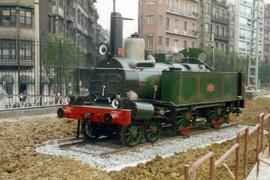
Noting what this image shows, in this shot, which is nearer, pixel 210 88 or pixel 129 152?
pixel 129 152

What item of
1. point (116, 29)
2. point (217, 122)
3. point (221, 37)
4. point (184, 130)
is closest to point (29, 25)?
point (217, 122)

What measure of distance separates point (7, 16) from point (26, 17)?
5.14 feet

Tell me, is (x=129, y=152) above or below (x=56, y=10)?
below

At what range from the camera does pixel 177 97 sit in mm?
12375

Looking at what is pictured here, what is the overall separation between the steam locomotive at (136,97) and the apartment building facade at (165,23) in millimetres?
37614

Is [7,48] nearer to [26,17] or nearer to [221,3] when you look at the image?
[26,17]

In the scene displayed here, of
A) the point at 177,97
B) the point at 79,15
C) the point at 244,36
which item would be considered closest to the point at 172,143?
the point at 177,97

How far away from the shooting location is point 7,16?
33938 millimetres

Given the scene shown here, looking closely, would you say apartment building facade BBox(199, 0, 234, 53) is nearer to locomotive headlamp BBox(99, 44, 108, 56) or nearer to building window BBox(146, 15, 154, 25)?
building window BBox(146, 15, 154, 25)

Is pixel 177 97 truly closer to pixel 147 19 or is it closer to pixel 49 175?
pixel 49 175

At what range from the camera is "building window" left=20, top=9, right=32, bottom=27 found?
34281mm

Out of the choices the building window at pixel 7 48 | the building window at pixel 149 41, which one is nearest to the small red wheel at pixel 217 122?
the building window at pixel 7 48

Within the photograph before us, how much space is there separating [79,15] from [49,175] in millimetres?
46163

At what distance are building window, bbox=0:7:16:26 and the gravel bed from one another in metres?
25.3
